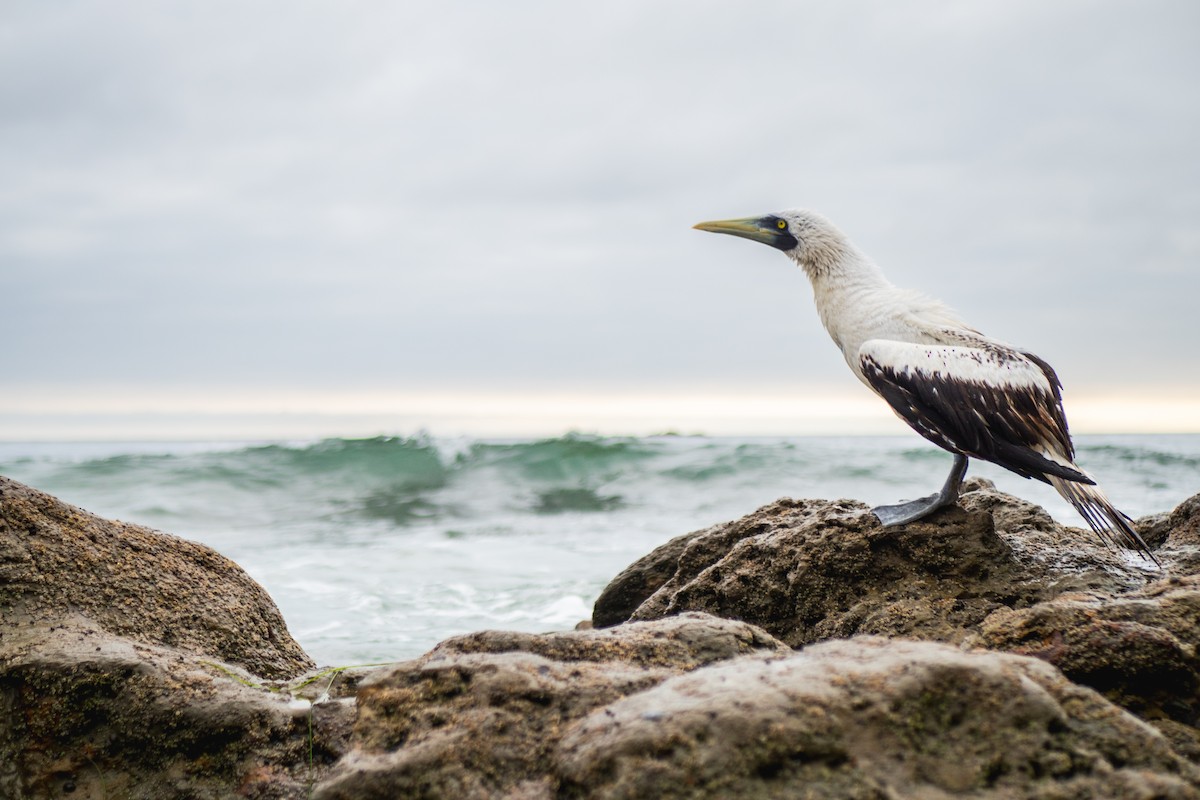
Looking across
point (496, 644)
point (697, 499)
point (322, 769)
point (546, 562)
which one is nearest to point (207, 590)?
point (322, 769)

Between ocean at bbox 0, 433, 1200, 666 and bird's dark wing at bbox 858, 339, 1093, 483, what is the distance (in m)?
3.99

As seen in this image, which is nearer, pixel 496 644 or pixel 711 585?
pixel 496 644

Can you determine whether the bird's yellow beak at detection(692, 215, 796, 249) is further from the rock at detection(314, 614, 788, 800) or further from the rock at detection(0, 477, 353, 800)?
the rock at detection(0, 477, 353, 800)

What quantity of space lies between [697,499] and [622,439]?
627 cm

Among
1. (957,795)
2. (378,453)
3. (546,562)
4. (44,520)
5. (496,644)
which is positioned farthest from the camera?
(378,453)

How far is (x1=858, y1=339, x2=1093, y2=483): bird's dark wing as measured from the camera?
3.93 meters

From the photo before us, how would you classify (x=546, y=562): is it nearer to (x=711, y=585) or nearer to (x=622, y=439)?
(x=711, y=585)

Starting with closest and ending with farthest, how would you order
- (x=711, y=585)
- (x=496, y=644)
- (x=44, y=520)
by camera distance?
1. (x=496, y=644)
2. (x=44, y=520)
3. (x=711, y=585)

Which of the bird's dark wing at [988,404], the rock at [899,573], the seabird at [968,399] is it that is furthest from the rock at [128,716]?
the bird's dark wing at [988,404]

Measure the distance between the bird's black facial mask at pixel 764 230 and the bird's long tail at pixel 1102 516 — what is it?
193cm

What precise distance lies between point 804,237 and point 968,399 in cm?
146

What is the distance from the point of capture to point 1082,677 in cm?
262

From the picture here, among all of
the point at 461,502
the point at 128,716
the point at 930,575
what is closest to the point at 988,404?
the point at 930,575

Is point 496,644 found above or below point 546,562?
above
